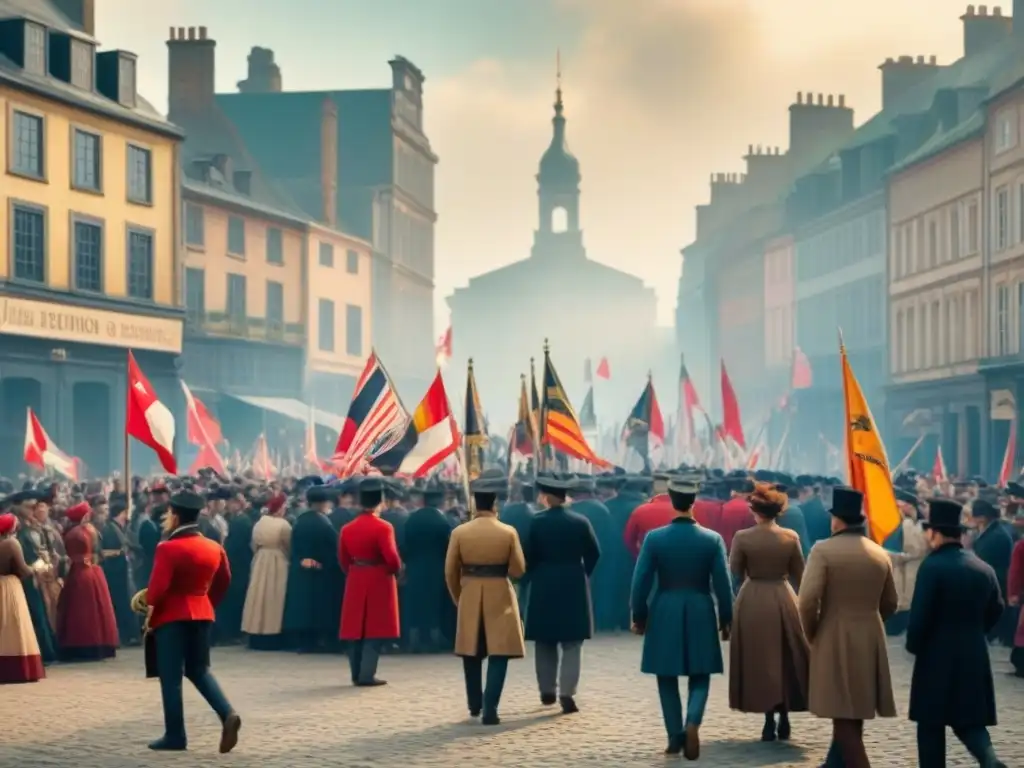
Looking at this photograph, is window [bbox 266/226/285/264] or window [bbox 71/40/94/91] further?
window [bbox 266/226/285/264]

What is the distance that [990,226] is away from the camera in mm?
49219

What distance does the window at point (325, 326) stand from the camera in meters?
62.9

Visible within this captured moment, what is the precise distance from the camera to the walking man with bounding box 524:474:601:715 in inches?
571

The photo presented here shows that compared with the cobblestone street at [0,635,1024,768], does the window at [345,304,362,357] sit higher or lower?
higher

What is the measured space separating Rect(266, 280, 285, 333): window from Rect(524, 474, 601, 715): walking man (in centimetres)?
4495

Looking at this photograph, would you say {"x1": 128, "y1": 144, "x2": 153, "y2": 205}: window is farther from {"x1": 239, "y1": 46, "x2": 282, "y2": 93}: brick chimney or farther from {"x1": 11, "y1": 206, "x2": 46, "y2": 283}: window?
{"x1": 239, "y1": 46, "x2": 282, "y2": 93}: brick chimney

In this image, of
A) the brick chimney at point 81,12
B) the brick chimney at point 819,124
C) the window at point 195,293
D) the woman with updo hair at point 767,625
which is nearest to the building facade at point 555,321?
the brick chimney at point 819,124

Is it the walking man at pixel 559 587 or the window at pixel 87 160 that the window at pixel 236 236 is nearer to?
the window at pixel 87 160

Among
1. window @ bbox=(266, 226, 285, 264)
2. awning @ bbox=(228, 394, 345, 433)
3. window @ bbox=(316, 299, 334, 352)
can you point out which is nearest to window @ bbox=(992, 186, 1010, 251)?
awning @ bbox=(228, 394, 345, 433)

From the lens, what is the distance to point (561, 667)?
567 inches

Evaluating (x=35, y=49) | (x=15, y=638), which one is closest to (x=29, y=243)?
(x=35, y=49)

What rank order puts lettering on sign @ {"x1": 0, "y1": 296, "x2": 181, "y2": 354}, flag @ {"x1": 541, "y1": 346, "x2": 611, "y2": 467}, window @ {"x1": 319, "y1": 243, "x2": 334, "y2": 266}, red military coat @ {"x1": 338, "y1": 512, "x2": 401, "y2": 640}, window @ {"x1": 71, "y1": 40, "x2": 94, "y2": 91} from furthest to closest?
window @ {"x1": 319, "y1": 243, "x2": 334, "y2": 266} < window @ {"x1": 71, "y1": 40, "x2": 94, "y2": 91} < lettering on sign @ {"x1": 0, "y1": 296, "x2": 181, "y2": 354} < flag @ {"x1": 541, "y1": 346, "x2": 611, "y2": 467} < red military coat @ {"x1": 338, "y1": 512, "x2": 401, "y2": 640}

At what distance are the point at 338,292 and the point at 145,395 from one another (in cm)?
4293

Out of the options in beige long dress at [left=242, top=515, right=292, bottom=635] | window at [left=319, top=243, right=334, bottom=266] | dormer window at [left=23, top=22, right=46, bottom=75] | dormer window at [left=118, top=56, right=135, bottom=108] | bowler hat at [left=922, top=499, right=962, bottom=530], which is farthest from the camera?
window at [left=319, top=243, right=334, bottom=266]
